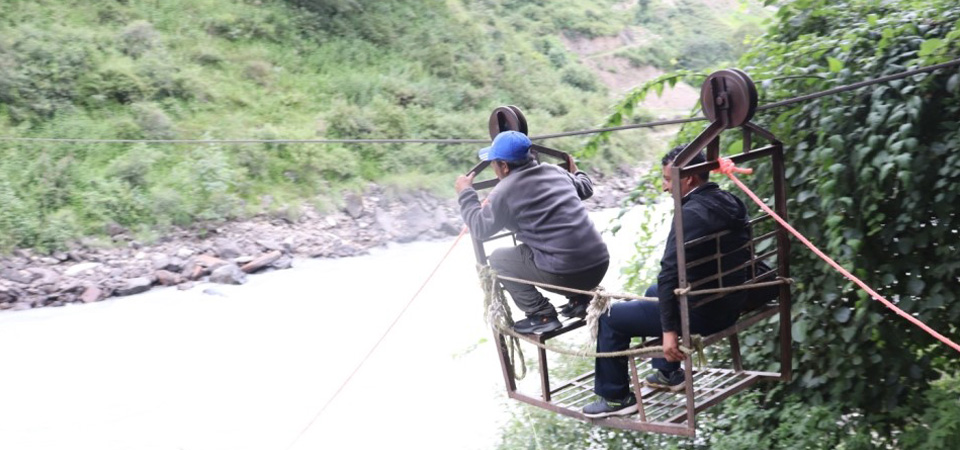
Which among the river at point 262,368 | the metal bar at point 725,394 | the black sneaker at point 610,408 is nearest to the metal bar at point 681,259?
the metal bar at point 725,394

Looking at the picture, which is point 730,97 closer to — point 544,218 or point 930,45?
point 544,218

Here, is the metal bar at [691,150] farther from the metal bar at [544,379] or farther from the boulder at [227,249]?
the boulder at [227,249]

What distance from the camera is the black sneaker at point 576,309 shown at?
3.56m

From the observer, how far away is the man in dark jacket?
2.95m

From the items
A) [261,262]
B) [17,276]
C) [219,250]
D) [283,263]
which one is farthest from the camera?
[219,250]

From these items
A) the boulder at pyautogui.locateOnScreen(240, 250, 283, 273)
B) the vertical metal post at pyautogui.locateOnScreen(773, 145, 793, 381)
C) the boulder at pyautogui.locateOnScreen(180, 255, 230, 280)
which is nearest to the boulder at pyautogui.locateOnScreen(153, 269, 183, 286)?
the boulder at pyautogui.locateOnScreen(180, 255, 230, 280)

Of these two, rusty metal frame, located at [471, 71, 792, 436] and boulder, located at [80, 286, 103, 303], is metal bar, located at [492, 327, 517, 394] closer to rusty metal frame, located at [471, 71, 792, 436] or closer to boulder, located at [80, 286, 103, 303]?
rusty metal frame, located at [471, 71, 792, 436]

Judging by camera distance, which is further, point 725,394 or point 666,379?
point 666,379

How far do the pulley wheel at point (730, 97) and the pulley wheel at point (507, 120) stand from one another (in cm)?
91

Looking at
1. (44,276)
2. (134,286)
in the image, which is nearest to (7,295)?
(44,276)

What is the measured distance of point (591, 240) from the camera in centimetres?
337

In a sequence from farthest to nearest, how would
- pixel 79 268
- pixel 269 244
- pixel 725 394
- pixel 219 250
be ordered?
pixel 269 244
pixel 219 250
pixel 79 268
pixel 725 394

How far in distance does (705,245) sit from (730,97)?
48 cm

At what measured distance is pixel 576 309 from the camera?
3557 millimetres
